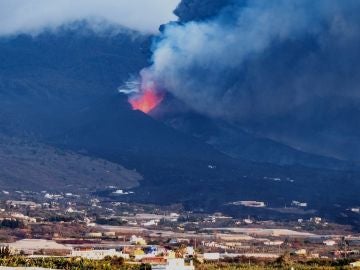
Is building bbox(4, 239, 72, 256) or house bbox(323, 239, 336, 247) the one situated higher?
house bbox(323, 239, 336, 247)

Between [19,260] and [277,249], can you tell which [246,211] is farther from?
[19,260]

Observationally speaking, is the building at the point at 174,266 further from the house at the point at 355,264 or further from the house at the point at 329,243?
the house at the point at 329,243

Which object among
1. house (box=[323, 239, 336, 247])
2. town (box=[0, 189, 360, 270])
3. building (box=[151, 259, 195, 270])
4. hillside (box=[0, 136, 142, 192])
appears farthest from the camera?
hillside (box=[0, 136, 142, 192])

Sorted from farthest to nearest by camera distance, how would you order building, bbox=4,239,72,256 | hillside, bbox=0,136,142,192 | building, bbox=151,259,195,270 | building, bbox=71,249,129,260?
hillside, bbox=0,136,142,192, building, bbox=4,239,72,256, building, bbox=71,249,129,260, building, bbox=151,259,195,270

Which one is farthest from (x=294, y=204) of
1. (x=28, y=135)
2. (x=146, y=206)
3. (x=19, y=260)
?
(x=19, y=260)

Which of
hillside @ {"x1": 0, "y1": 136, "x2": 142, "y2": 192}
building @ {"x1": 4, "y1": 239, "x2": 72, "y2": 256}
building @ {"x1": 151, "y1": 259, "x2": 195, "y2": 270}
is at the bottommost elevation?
building @ {"x1": 151, "y1": 259, "x2": 195, "y2": 270}

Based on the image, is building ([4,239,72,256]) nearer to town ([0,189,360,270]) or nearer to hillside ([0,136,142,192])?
town ([0,189,360,270])

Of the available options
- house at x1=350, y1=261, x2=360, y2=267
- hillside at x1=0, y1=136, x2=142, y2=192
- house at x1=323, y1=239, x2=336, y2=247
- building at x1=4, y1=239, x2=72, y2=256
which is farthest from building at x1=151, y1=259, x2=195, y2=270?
hillside at x1=0, y1=136, x2=142, y2=192

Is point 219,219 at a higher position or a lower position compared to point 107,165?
lower

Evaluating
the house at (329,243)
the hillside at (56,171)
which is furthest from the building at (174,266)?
the hillside at (56,171)

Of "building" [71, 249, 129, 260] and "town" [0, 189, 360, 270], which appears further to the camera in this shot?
"building" [71, 249, 129, 260]
